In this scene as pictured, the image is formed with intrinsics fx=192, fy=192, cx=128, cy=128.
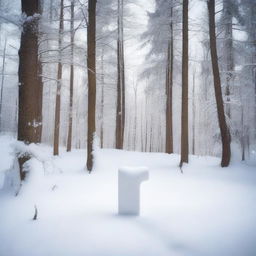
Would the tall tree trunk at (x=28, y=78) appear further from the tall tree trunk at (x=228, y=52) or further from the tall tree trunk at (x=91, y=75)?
the tall tree trunk at (x=228, y=52)

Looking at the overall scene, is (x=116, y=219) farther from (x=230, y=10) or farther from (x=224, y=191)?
(x=230, y=10)

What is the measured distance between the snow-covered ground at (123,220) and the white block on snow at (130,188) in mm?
162

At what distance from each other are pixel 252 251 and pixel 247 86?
11.7 m

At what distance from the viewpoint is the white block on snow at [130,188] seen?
324 cm

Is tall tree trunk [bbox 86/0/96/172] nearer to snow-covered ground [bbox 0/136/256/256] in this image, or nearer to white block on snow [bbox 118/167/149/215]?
snow-covered ground [bbox 0/136/256/256]

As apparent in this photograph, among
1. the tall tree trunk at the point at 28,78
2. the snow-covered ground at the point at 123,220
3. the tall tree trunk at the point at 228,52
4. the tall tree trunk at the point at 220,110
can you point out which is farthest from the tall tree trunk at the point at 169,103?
the tall tree trunk at the point at 28,78

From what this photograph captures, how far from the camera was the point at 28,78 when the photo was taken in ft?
15.4

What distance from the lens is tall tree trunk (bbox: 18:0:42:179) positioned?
4.61 m

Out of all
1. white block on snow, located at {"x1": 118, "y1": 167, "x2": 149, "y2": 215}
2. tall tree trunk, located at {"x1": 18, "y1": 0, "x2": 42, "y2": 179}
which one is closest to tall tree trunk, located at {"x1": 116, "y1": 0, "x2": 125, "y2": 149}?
tall tree trunk, located at {"x1": 18, "y1": 0, "x2": 42, "y2": 179}

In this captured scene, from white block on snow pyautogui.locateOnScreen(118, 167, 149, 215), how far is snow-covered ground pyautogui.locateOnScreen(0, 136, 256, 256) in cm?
16

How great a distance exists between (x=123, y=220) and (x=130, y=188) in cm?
50

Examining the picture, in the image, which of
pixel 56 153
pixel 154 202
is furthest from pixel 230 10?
pixel 56 153

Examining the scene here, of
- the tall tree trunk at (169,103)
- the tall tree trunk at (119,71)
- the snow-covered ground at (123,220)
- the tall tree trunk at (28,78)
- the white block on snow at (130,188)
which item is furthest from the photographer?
the tall tree trunk at (119,71)

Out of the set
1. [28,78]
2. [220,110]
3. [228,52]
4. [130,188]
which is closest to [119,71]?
[228,52]
